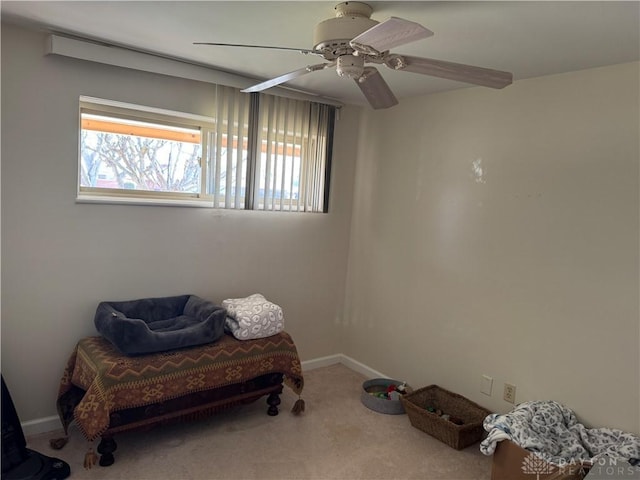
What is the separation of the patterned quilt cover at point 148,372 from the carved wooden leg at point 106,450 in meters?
0.11

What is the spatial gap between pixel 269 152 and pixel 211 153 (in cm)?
41

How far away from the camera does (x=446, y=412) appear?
9.72ft

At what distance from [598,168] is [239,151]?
216cm

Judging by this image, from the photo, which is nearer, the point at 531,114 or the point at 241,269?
the point at 531,114

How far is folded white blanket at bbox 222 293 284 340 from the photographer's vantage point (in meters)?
2.73

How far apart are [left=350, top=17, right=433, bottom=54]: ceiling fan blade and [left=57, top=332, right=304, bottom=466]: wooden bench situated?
1.85 m

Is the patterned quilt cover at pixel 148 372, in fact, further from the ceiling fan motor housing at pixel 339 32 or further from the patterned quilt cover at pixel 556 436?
the ceiling fan motor housing at pixel 339 32

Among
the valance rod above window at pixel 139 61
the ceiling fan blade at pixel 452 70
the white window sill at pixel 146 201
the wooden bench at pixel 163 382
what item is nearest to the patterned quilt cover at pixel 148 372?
the wooden bench at pixel 163 382

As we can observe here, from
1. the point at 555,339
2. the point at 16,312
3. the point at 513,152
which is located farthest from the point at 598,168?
the point at 16,312

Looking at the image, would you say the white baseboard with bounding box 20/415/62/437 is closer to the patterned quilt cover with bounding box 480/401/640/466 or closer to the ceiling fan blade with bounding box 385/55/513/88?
the patterned quilt cover with bounding box 480/401/640/466

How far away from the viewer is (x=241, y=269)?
326 cm

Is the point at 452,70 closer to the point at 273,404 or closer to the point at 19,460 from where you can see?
the point at 273,404

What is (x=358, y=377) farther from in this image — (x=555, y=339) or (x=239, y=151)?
(x=239, y=151)

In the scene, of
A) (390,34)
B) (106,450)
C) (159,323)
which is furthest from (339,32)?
(106,450)
